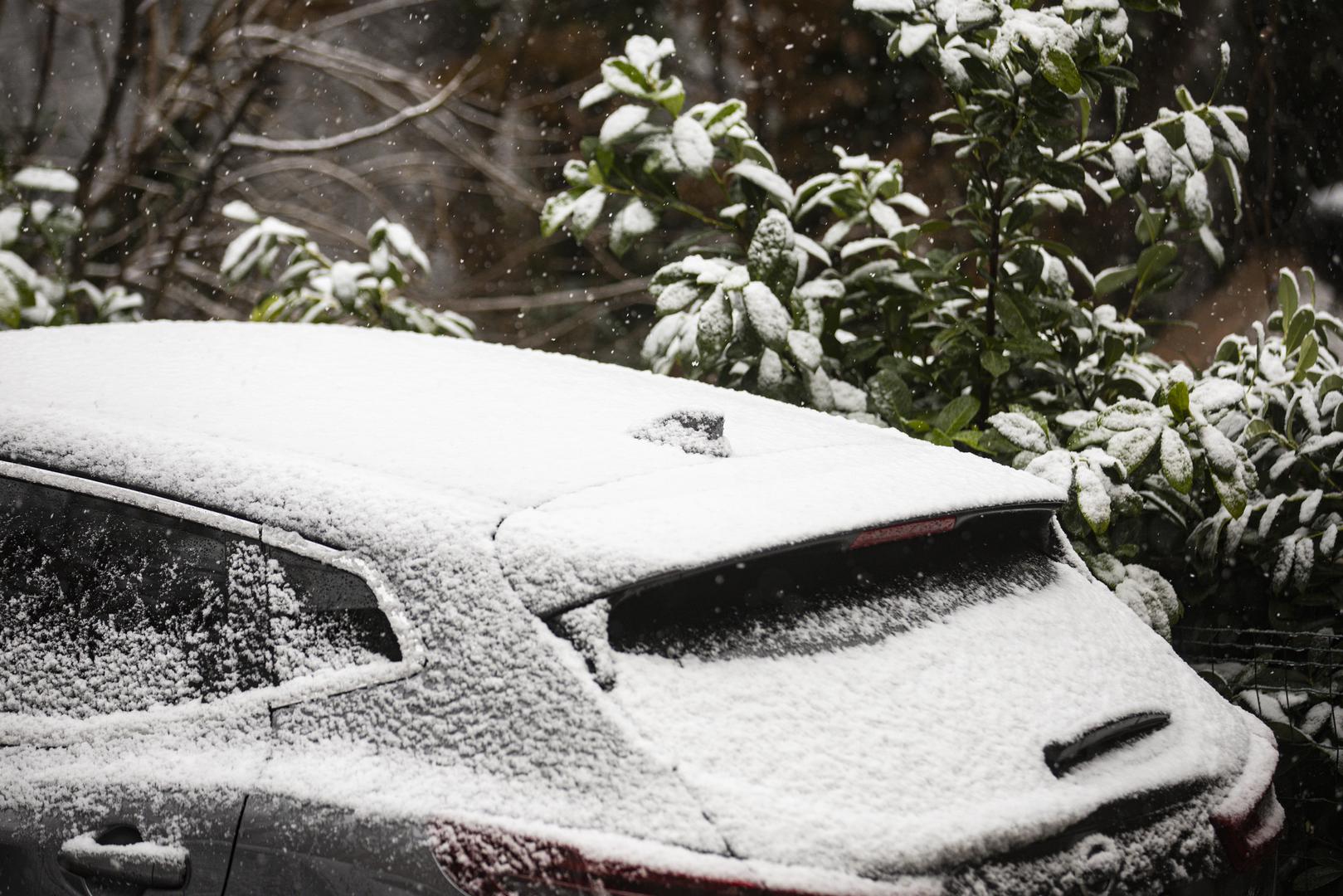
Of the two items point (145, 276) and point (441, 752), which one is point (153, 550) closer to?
point (441, 752)

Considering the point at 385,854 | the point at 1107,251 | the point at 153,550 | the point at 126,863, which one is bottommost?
the point at 1107,251

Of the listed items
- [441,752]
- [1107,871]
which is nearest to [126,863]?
[441,752]

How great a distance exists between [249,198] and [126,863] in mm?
6612

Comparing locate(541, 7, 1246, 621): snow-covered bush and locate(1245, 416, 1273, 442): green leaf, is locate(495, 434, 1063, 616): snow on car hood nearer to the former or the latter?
locate(541, 7, 1246, 621): snow-covered bush

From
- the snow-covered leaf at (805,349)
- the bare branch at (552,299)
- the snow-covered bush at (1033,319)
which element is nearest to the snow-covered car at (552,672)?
the snow-covered bush at (1033,319)

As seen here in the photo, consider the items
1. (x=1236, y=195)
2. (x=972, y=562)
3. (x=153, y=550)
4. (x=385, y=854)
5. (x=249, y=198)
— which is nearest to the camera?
(x=385, y=854)

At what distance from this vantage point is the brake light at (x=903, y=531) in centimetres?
167

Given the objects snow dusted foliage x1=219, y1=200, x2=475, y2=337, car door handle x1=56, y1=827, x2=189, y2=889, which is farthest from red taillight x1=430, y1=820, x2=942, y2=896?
snow dusted foliage x1=219, y1=200, x2=475, y2=337

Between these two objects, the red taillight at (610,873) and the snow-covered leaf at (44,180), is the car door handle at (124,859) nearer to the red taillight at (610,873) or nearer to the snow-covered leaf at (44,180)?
the red taillight at (610,873)

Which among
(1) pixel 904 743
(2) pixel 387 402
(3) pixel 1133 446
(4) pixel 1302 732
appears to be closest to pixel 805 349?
(3) pixel 1133 446

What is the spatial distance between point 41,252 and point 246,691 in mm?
4326

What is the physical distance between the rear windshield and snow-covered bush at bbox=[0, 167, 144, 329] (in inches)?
118

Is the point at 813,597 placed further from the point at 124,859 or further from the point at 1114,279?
the point at 1114,279

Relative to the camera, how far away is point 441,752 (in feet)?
4.76
